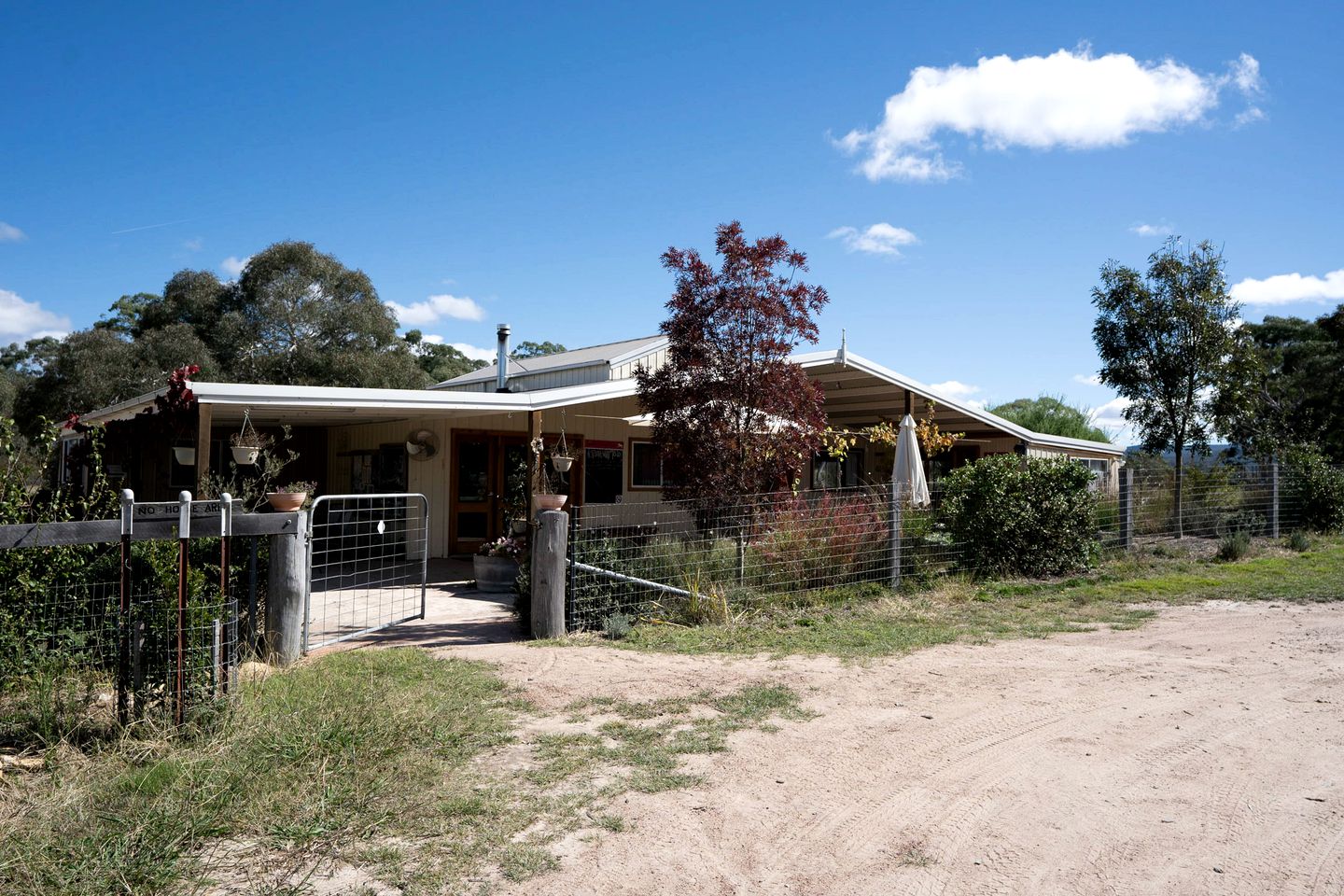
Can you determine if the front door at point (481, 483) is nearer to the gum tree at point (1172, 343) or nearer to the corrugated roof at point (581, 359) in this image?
the corrugated roof at point (581, 359)

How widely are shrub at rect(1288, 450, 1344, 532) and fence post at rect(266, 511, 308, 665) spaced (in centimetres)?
1662

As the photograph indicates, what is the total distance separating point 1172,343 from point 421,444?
1266cm

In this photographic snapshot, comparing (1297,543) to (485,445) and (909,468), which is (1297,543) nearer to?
(909,468)

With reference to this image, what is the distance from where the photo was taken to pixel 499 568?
11156mm

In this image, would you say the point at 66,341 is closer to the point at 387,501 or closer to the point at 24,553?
the point at 387,501

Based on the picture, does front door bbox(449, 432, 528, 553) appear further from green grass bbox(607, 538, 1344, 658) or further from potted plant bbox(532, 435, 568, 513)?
green grass bbox(607, 538, 1344, 658)

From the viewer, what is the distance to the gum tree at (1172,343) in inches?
589

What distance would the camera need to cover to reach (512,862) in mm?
3395

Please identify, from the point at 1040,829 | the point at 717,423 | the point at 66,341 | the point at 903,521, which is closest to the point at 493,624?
the point at 717,423

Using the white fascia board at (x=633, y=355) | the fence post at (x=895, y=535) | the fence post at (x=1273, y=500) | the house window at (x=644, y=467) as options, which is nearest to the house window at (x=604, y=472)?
the house window at (x=644, y=467)

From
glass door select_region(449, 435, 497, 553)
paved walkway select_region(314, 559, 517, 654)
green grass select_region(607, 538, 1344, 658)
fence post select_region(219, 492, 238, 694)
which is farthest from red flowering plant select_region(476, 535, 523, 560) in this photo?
fence post select_region(219, 492, 238, 694)

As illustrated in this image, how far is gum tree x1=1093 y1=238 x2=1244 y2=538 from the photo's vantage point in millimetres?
14961

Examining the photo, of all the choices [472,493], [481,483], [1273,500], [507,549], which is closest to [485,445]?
[481,483]

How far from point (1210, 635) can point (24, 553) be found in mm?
8958
